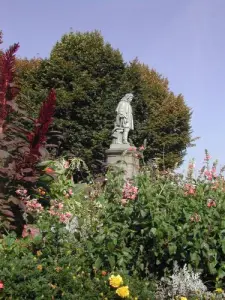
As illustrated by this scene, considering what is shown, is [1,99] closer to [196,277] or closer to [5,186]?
[5,186]

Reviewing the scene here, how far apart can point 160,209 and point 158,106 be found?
18.2 meters

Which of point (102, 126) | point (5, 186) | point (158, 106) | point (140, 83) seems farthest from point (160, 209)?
point (158, 106)

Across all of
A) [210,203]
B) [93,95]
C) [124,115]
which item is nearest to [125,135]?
[124,115]

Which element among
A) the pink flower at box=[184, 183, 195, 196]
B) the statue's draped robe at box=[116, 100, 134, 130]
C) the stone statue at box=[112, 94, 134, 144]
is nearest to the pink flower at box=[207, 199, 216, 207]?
the pink flower at box=[184, 183, 195, 196]

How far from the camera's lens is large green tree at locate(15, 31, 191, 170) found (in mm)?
18109

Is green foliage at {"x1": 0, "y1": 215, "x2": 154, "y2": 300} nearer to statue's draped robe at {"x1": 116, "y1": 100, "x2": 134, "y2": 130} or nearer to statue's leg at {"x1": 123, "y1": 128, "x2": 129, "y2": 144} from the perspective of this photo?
statue's leg at {"x1": 123, "y1": 128, "x2": 129, "y2": 144}

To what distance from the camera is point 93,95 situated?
18.8m

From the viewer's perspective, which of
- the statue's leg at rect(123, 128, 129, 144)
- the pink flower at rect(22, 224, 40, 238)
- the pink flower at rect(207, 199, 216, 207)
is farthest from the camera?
the statue's leg at rect(123, 128, 129, 144)

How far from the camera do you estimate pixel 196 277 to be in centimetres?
336

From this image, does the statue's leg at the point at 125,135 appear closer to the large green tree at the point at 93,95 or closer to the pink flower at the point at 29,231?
the large green tree at the point at 93,95

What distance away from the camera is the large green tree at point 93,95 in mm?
18109

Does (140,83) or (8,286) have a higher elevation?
(140,83)

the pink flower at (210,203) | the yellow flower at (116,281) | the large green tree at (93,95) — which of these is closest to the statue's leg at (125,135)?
the large green tree at (93,95)

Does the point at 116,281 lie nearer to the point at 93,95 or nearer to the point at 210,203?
the point at 210,203
